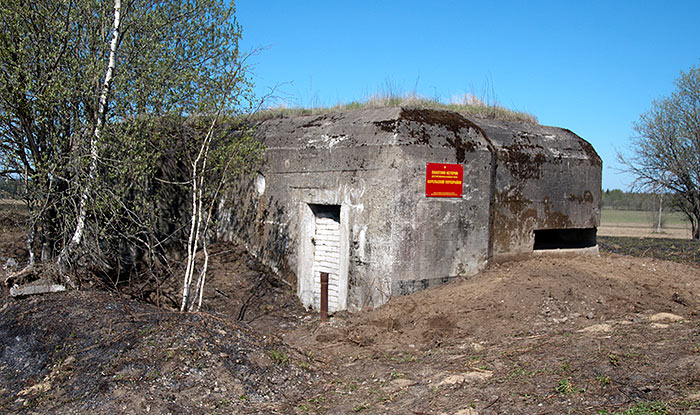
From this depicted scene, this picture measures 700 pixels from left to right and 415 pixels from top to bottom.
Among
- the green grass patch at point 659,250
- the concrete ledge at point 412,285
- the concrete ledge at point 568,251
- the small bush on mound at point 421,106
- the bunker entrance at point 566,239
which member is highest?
the small bush on mound at point 421,106

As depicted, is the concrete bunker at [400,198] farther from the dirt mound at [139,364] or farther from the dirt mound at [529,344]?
the dirt mound at [139,364]

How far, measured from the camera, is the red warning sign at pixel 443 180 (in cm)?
750

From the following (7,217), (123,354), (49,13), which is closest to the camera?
(123,354)

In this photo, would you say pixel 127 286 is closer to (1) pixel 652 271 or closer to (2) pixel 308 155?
(2) pixel 308 155

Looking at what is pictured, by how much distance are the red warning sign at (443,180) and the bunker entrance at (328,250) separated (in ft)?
4.87

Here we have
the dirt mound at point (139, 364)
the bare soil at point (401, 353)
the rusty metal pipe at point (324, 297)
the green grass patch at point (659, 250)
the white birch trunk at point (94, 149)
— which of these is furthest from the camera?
the green grass patch at point (659, 250)

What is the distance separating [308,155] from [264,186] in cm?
124

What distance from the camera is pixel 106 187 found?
26.2 feet

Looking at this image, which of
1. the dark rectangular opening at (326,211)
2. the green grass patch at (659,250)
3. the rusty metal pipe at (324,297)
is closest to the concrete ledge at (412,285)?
the rusty metal pipe at (324,297)

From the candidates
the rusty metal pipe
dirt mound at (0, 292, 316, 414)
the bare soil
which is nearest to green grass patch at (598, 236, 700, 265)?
the bare soil

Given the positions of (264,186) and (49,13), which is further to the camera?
(264,186)

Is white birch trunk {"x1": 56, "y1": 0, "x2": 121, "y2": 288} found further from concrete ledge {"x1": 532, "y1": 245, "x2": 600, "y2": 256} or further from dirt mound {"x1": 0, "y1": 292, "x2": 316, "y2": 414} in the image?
concrete ledge {"x1": 532, "y1": 245, "x2": 600, "y2": 256}

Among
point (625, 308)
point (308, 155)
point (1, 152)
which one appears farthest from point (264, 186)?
point (625, 308)

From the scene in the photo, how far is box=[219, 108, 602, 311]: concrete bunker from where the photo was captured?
743 centimetres
